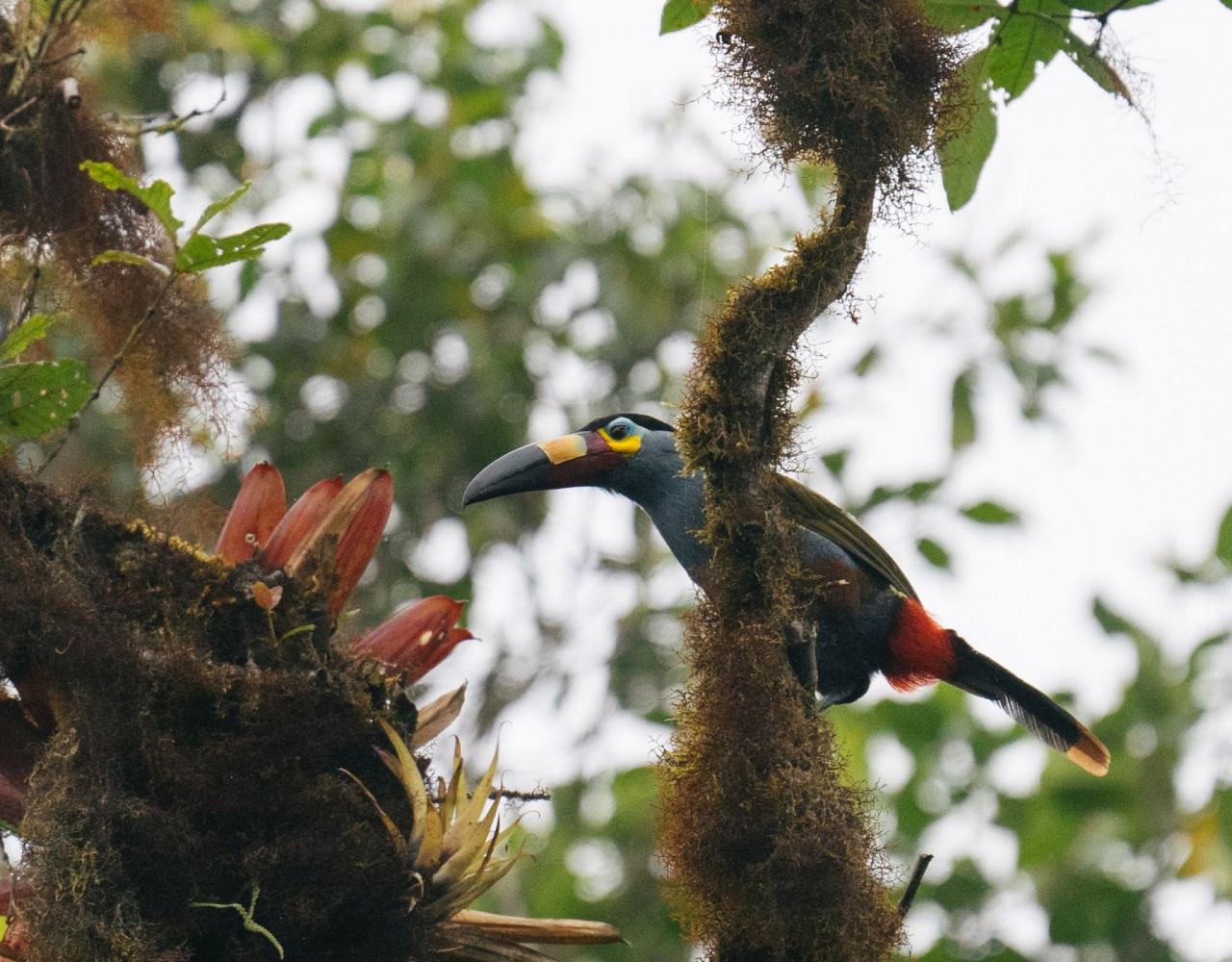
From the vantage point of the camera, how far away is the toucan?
3.33 m

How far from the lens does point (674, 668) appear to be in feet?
20.7

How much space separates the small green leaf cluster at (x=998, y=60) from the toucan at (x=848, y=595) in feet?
3.20

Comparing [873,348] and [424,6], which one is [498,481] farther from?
[424,6]

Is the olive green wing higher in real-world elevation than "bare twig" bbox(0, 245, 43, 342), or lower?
higher

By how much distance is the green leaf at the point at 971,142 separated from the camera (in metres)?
2.41

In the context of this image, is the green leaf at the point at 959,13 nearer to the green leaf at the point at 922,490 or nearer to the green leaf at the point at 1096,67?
the green leaf at the point at 1096,67

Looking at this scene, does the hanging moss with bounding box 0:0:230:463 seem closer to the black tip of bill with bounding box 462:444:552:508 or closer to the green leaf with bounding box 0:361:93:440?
the green leaf with bounding box 0:361:93:440

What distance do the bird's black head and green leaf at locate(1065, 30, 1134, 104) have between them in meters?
1.43

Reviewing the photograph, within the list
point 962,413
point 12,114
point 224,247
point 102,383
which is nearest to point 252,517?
point 102,383

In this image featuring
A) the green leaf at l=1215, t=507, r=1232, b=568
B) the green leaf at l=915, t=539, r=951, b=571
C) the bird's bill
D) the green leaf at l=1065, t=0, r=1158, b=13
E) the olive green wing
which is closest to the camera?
the green leaf at l=1065, t=0, r=1158, b=13

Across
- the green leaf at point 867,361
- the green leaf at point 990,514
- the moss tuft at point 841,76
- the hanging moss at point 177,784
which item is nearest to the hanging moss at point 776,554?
the moss tuft at point 841,76

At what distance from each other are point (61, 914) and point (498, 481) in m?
1.70

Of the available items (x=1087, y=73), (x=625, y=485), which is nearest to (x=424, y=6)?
(x=625, y=485)

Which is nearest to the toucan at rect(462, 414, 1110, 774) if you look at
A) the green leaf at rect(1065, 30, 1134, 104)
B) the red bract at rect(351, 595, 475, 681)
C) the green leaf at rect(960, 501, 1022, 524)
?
the red bract at rect(351, 595, 475, 681)
